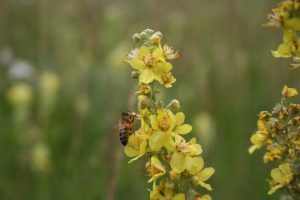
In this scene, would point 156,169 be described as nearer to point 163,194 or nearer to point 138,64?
point 163,194

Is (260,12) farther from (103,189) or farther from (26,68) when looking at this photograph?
(103,189)

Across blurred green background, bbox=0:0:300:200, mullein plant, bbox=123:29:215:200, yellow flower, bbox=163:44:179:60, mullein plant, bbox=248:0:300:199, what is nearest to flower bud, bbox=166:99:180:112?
mullein plant, bbox=123:29:215:200

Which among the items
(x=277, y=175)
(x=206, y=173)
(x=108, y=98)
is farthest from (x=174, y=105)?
(x=108, y=98)

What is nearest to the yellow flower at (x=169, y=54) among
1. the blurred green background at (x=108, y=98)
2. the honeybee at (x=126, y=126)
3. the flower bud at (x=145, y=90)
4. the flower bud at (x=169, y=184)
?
the flower bud at (x=145, y=90)

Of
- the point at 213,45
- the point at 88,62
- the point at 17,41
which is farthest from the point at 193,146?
the point at 17,41

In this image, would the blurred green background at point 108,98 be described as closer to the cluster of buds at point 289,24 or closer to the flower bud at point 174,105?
the flower bud at point 174,105

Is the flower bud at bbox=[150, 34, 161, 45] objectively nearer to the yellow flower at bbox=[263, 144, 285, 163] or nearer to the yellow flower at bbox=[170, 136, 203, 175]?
the yellow flower at bbox=[170, 136, 203, 175]
